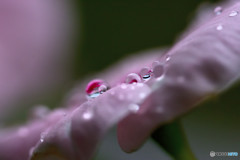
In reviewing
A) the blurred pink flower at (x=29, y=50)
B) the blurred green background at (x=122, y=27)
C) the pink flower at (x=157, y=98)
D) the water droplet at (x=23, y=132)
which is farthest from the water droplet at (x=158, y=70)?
the blurred green background at (x=122, y=27)

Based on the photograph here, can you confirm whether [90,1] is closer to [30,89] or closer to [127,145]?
[30,89]

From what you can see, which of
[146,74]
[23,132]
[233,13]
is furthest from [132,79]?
[23,132]

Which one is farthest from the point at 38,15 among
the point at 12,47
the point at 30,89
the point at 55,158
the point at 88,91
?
the point at 55,158

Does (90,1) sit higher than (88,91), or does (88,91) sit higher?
(90,1)

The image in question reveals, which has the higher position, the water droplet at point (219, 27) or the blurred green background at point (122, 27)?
the blurred green background at point (122, 27)

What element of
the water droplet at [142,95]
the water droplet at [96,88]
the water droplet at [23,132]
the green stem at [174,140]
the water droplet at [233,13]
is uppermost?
the water droplet at [23,132]

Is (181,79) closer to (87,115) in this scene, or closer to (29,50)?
(87,115)

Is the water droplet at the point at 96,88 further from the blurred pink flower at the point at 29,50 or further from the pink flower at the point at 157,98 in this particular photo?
the blurred pink flower at the point at 29,50

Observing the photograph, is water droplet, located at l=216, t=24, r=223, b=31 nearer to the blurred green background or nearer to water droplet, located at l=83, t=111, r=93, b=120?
water droplet, located at l=83, t=111, r=93, b=120
